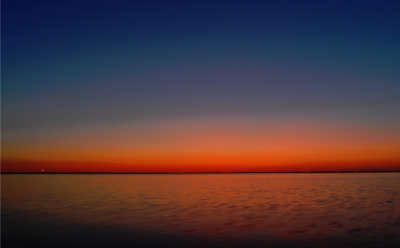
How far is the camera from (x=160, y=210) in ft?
86.7

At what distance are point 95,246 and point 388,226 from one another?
14.4 metres

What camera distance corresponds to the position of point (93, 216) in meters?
23.2

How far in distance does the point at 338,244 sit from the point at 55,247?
11.1 meters

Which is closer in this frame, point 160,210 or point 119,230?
point 119,230

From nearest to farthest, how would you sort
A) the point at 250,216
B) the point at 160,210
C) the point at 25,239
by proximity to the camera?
the point at 25,239 < the point at 250,216 < the point at 160,210

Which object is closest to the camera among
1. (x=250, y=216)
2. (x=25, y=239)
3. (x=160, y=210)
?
(x=25, y=239)

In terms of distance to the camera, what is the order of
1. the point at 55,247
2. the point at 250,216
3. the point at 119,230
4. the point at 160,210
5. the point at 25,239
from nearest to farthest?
the point at 55,247 < the point at 25,239 < the point at 119,230 < the point at 250,216 < the point at 160,210

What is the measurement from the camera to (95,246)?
14.6m

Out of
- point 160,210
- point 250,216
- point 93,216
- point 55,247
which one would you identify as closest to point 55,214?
point 93,216

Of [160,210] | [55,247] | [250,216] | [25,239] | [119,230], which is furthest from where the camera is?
[160,210]

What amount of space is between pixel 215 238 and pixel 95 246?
200 inches

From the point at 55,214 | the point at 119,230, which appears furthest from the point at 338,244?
the point at 55,214

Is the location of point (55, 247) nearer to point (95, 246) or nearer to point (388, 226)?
point (95, 246)

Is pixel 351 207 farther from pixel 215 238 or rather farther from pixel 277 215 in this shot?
pixel 215 238
